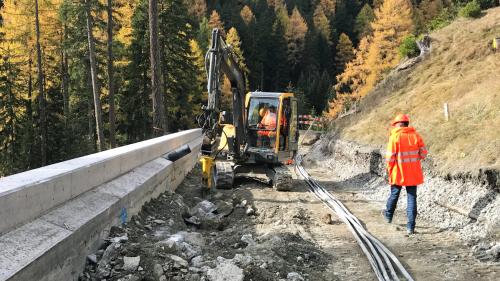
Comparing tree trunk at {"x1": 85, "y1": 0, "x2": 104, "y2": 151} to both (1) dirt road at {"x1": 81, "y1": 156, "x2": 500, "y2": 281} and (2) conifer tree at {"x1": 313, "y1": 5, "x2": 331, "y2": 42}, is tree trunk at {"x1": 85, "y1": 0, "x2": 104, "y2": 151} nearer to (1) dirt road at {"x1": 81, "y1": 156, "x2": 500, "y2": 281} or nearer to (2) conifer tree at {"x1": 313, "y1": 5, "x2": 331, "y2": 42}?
(1) dirt road at {"x1": 81, "y1": 156, "x2": 500, "y2": 281}

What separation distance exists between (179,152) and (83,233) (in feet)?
24.4

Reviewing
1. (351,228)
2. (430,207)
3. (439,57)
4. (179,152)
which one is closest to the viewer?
(351,228)

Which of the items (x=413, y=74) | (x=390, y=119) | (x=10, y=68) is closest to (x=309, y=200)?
(x=390, y=119)

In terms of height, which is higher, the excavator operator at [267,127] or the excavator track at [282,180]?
the excavator operator at [267,127]

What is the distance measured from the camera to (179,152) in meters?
12.6

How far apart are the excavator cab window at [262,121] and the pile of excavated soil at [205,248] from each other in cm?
407

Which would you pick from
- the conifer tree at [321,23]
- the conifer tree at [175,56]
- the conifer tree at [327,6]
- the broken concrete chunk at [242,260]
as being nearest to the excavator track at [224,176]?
the broken concrete chunk at [242,260]

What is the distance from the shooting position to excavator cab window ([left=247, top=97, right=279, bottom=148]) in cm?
1373

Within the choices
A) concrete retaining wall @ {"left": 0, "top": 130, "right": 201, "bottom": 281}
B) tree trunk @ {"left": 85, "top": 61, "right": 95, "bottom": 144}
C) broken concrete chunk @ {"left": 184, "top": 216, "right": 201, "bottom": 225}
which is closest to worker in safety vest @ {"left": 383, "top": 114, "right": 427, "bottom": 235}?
broken concrete chunk @ {"left": 184, "top": 216, "right": 201, "bottom": 225}

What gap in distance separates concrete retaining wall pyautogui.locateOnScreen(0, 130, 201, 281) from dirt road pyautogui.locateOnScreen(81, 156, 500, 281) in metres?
0.34

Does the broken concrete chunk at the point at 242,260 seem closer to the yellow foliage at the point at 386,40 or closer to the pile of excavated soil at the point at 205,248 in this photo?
the pile of excavated soil at the point at 205,248

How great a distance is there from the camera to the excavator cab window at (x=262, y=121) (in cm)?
1373

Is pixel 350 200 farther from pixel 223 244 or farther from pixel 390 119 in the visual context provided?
pixel 390 119

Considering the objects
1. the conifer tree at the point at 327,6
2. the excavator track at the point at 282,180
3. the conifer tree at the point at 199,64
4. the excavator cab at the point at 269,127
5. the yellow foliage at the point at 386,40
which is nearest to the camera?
the excavator track at the point at 282,180
